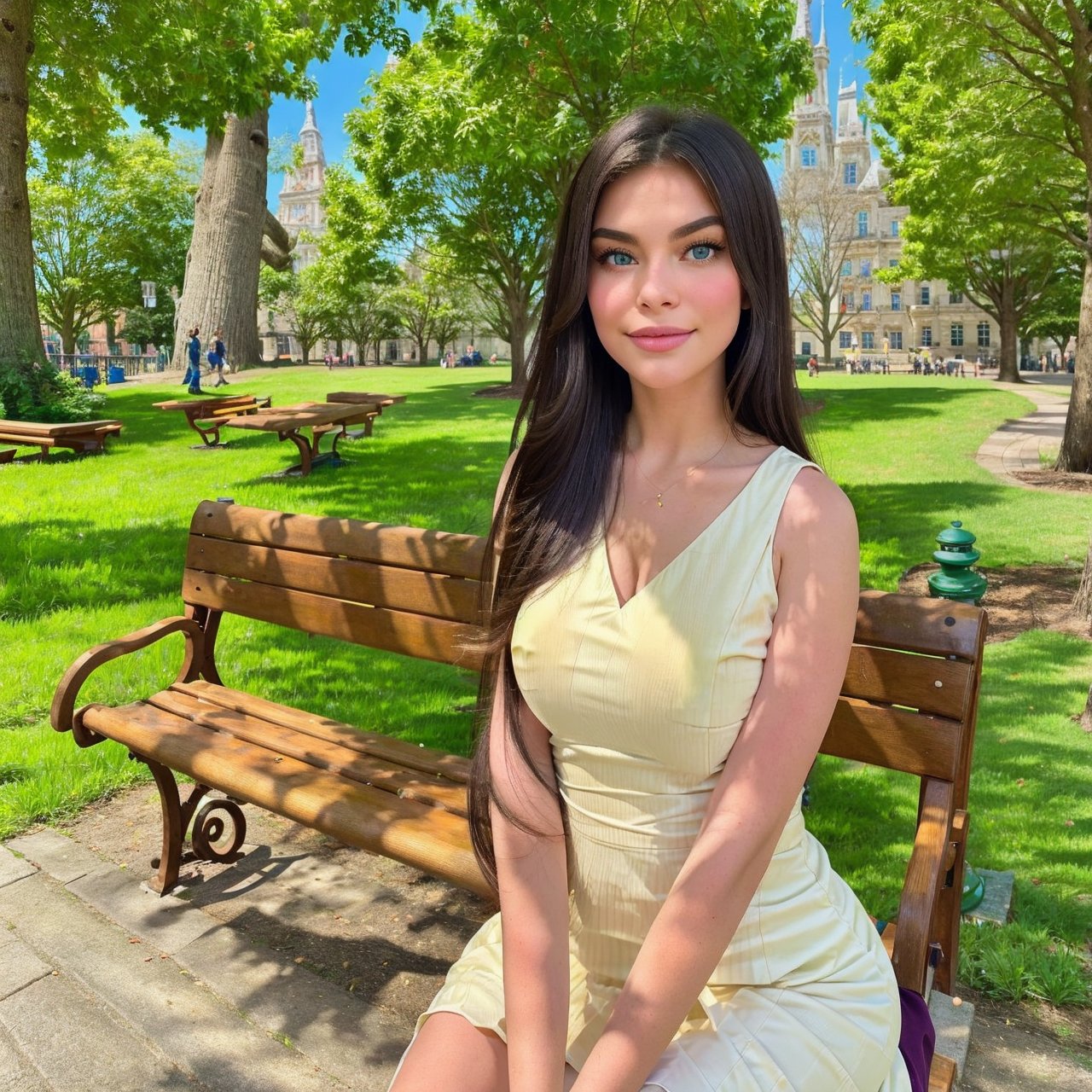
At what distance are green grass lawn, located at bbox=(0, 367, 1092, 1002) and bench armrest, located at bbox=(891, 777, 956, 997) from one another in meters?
0.77

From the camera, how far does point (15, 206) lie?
13.5 meters

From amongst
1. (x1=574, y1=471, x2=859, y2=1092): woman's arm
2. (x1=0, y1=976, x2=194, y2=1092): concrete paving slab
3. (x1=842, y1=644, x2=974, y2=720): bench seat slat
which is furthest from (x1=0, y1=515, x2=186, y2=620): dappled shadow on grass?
(x1=574, y1=471, x2=859, y2=1092): woman's arm

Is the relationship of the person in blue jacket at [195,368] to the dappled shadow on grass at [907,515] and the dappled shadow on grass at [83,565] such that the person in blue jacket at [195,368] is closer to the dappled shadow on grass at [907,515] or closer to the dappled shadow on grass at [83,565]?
the dappled shadow on grass at [83,565]

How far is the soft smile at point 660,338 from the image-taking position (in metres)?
1.76

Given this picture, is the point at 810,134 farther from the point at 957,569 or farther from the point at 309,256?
the point at 957,569

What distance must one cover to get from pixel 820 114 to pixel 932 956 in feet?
330

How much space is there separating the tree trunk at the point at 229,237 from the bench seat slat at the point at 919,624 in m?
22.0

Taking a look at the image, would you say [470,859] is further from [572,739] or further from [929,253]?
[929,253]

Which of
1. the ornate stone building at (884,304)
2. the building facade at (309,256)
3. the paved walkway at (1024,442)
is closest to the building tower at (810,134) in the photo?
the ornate stone building at (884,304)

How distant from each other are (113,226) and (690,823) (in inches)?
2010

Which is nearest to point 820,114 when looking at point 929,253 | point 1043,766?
point 929,253

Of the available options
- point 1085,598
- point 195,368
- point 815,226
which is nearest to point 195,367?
point 195,368

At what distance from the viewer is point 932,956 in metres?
2.15

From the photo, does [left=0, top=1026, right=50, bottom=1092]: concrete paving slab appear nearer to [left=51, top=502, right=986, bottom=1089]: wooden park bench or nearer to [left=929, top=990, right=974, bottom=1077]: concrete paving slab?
[left=51, top=502, right=986, bottom=1089]: wooden park bench
